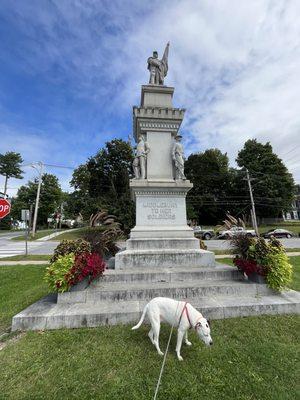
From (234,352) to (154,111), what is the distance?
657cm

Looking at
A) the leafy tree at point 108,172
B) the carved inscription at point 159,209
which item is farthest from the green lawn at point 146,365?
the leafy tree at point 108,172

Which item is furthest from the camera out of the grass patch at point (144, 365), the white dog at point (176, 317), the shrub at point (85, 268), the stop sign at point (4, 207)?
the stop sign at point (4, 207)

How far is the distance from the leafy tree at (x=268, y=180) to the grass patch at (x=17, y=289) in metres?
39.6

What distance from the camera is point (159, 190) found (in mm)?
7023

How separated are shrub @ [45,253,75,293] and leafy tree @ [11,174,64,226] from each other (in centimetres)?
5412

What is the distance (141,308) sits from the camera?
4.05 metres

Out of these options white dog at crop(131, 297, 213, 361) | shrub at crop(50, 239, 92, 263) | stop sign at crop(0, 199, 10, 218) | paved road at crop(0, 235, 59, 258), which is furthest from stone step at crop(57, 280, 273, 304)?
paved road at crop(0, 235, 59, 258)

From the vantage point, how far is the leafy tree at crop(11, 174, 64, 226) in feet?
180

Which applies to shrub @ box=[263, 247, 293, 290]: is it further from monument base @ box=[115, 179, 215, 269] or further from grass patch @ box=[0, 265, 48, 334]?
grass patch @ box=[0, 265, 48, 334]

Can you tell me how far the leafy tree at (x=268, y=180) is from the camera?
1676 inches

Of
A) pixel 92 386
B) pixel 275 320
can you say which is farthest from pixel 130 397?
pixel 275 320

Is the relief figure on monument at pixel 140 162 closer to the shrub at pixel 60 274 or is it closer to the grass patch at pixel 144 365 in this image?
the shrub at pixel 60 274

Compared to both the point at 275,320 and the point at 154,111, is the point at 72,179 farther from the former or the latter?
the point at 275,320

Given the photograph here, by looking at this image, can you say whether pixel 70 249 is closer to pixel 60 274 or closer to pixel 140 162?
pixel 60 274
